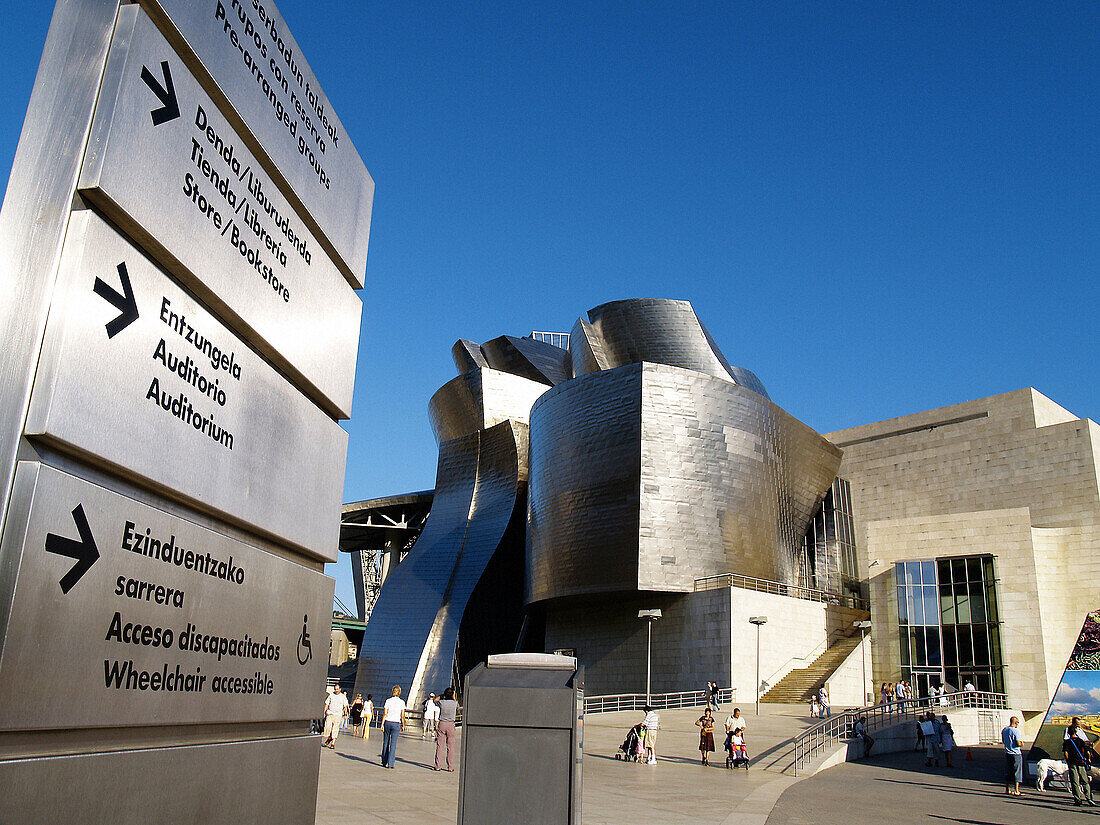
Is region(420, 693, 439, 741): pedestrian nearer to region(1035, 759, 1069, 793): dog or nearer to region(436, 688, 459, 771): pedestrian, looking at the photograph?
region(436, 688, 459, 771): pedestrian

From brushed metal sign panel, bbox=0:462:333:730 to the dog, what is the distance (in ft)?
50.6

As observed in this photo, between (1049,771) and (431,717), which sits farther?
(431,717)

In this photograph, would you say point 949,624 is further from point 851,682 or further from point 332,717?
point 332,717

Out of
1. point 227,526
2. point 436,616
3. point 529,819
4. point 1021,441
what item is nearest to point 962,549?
point 1021,441

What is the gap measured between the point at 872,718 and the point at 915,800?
913 centimetres

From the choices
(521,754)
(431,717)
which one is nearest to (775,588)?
(431,717)

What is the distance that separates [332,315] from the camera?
3.49 m

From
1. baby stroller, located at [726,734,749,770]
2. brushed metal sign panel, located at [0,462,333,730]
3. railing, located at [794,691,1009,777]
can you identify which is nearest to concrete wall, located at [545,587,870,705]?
railing, located at [794,691,1009,777]

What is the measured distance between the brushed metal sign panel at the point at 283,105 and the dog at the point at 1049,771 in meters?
15.5

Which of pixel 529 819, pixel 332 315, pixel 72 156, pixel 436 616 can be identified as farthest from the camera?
pixel 436 616

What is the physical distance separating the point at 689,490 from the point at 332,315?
2984 centimetres

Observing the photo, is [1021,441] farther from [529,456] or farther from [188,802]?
Answer: [188,802]

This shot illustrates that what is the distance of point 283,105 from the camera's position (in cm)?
308

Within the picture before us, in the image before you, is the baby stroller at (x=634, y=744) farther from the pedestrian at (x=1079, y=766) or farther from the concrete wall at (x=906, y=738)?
the pedestrian at (x=1079, y=766)
